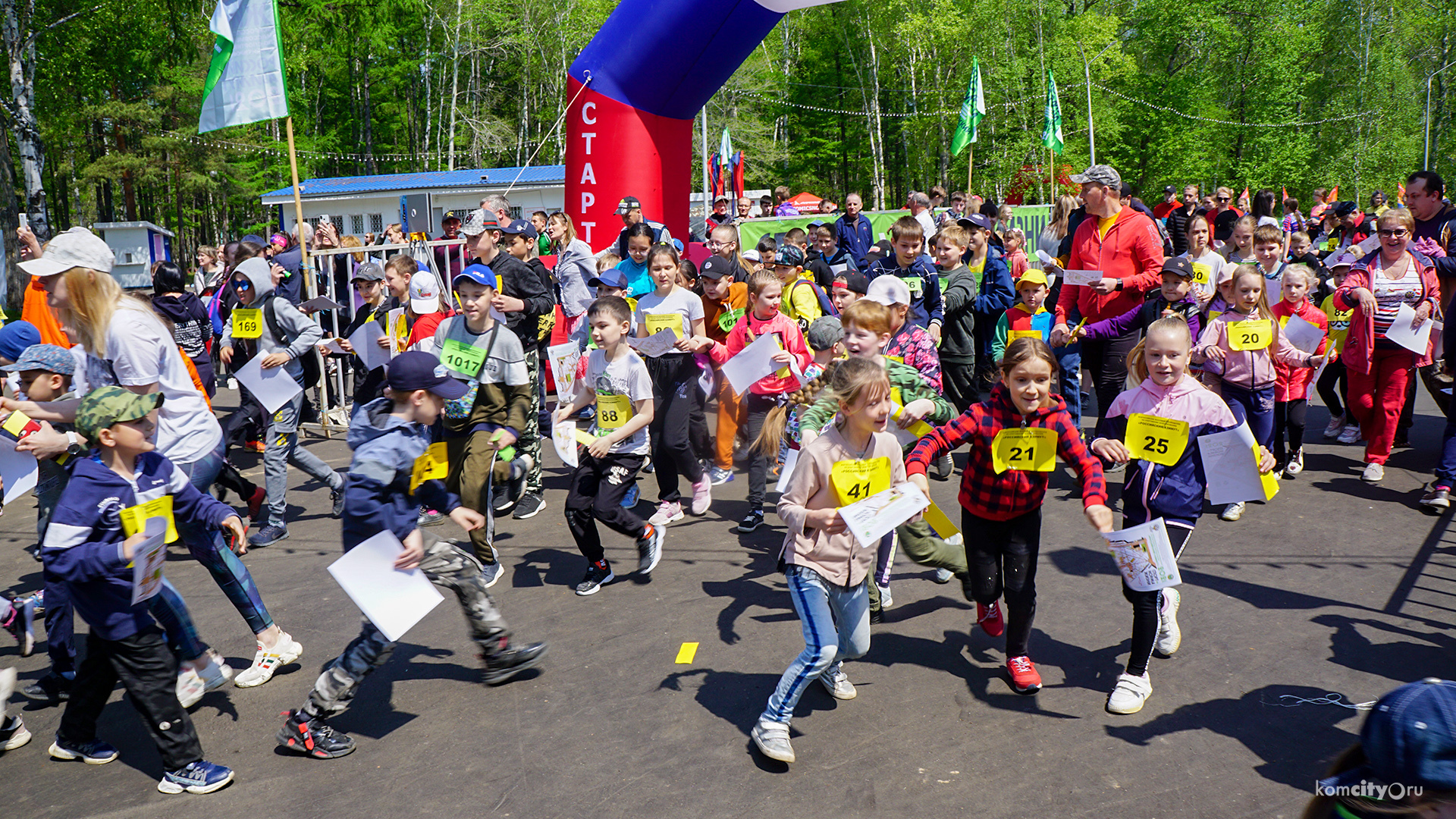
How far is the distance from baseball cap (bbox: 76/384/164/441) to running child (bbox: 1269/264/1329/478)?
7.32 metres

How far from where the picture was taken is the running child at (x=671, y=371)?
6934 millimetres

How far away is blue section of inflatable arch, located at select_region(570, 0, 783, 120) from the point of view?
35.6 feet

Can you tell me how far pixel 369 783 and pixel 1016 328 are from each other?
20.5ft

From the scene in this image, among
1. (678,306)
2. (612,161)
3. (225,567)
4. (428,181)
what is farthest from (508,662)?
(428,181)

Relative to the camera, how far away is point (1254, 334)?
7.04 m

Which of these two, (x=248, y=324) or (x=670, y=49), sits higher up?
(x=670, y=49)

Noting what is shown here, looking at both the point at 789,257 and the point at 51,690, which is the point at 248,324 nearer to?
the point at 51,690

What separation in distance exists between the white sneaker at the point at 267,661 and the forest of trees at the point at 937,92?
37657 millimetres

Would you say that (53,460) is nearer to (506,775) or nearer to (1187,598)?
(506,775)

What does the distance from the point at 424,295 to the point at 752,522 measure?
3162 mm

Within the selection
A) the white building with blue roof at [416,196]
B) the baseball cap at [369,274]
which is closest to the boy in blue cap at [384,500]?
the baseball cap at [369,274]

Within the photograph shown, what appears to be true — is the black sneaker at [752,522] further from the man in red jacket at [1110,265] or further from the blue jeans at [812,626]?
the blue jeans at [812,626]

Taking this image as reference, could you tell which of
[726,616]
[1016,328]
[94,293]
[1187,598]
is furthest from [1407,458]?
[94,293]

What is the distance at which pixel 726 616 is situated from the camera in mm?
5523
